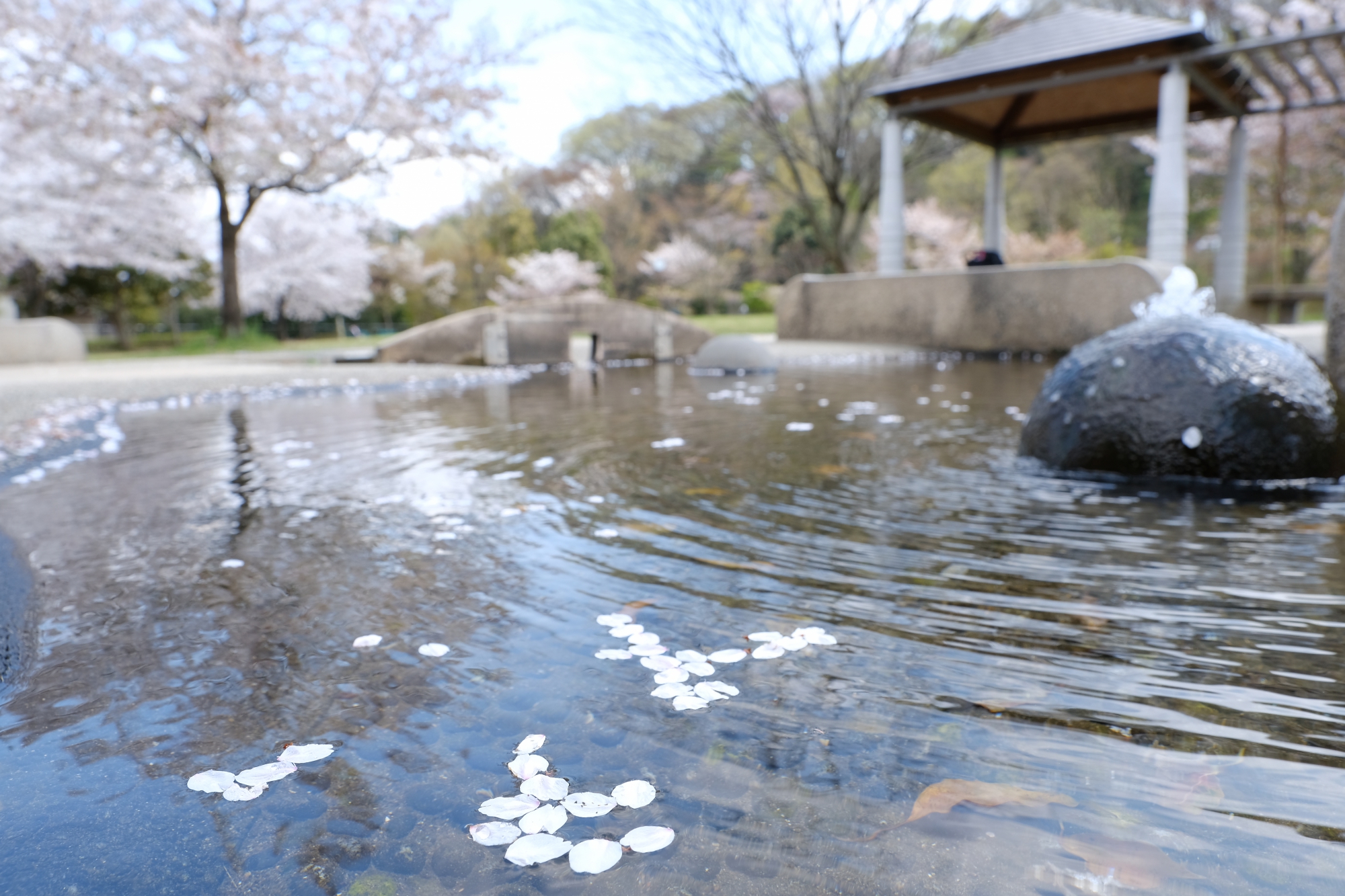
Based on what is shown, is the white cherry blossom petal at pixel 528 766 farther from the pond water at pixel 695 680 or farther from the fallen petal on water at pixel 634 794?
the fallen petal on water at pixel 634 794

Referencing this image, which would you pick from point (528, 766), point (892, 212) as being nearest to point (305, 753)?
point (528, 766)

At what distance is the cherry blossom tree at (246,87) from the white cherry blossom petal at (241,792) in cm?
1956

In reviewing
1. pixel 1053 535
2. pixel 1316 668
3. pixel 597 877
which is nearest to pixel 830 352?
pixel 1053 535

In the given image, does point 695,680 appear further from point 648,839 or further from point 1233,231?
point 1233,231

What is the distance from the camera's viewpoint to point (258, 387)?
399 inches

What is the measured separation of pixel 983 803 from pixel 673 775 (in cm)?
59

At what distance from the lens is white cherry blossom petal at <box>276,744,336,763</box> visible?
1764mm

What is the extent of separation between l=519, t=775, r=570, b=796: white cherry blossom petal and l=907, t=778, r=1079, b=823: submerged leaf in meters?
0.65

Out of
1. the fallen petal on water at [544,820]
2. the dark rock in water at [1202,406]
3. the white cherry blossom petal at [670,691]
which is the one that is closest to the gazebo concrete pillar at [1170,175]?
the dark rock in water at [1202,406]

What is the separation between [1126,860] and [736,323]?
80.4ft

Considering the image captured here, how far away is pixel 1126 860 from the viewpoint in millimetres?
1398

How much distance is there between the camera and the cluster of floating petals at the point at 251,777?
1.66m

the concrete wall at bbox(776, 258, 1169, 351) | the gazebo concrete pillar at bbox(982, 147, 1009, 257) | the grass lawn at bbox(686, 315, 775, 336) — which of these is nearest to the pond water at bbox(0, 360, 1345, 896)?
the concrete wall at bbox(776, 258, 1169, 351)

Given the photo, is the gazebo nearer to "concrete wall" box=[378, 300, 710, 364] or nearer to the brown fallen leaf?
"concrete wall" box=[378, 300, 710, 364]
